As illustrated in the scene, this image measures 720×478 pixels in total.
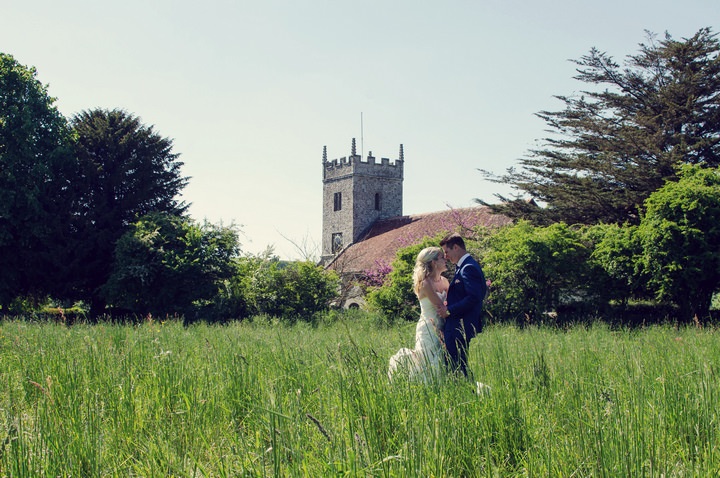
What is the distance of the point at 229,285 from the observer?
19.7 meters

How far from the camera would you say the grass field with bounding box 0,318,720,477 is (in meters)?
2.17

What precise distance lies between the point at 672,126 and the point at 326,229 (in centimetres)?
3109

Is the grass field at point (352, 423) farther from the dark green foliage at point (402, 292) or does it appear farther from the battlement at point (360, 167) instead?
the battlement at point (360, 167)

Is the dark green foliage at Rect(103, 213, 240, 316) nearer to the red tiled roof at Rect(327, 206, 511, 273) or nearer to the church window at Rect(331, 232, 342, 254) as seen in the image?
the red tiled roof at Rect(327, 206, 511, 273)

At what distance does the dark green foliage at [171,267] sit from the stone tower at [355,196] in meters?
23.4

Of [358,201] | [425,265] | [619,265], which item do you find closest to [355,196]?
[358,201]

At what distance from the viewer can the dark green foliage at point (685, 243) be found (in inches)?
572

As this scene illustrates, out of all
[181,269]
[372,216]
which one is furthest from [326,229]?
[181,269]

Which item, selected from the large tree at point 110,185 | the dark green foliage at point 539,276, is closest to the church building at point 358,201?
the large tree at point 110,185

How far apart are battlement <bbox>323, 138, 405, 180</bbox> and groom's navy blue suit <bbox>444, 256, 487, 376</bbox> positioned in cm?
4021

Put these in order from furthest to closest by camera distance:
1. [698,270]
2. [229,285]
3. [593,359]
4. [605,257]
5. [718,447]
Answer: [229,285]
[605,257]
[698,270]
[593,359]
[718,447]

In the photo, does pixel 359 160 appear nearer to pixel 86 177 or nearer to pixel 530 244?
pixel 86 177

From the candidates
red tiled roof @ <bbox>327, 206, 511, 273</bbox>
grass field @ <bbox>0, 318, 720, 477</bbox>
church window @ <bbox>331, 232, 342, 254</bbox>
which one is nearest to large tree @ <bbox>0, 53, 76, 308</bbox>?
red tiled roof @ <bbox>327, 206, 511, 273</bbox>

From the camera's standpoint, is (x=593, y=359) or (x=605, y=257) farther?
(x=605, y=257)
